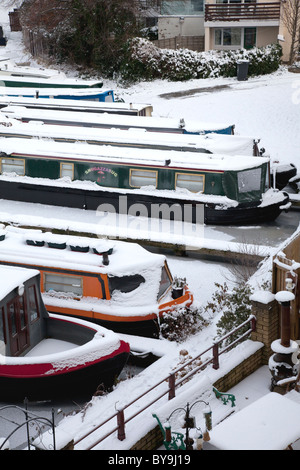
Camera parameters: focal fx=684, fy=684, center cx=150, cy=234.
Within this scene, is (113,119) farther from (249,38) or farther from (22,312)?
(249,38)

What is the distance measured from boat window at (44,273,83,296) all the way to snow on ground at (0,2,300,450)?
1.47 metres

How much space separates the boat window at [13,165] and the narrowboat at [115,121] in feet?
11.4

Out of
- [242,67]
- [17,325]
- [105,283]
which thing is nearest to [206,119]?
[242,67]

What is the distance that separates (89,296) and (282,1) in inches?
1145

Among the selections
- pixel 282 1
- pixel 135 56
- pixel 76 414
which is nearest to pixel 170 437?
pixel 76 414

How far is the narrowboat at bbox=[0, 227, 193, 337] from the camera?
12211mm

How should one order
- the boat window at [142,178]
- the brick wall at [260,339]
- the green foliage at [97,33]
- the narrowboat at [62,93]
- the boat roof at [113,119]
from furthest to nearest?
the green foliage at [97,33], the narrowboat at [62,93], the boat roof at [113,119], the boat window at [142,178], the brick wall at [260,339]

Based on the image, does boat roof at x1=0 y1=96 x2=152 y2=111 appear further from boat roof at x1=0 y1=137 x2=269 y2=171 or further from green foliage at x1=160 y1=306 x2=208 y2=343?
green foliage at x1=160 y1=306 x2=208 y2=343

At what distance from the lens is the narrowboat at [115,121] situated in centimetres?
2073

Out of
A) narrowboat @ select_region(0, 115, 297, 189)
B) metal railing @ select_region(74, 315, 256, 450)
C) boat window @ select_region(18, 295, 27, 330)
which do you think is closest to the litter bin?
narrowboat @ select_region(0, 115, 297, 189)

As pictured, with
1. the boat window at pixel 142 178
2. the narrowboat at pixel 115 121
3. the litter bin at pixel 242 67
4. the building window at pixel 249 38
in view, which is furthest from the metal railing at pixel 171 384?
the building window at pixel 249 38

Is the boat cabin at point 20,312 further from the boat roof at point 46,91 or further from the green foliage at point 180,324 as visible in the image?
the boat roof at point 46,91

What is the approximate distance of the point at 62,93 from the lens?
26641 millimetres

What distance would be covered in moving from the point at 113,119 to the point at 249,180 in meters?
6.05
